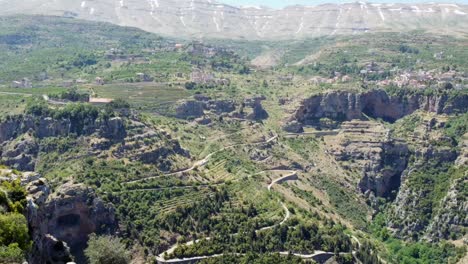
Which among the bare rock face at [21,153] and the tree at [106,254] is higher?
the tree at [106,254]

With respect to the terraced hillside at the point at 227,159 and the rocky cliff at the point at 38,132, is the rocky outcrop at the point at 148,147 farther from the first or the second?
the rocky cliff at the point at 38,132

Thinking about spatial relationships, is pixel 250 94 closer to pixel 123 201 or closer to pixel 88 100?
pixel 88 100

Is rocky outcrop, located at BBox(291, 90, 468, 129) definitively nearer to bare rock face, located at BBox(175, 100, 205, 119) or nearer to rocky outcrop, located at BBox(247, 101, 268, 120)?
rocky outcrop, located at BBox(247, 101, 268, 120)

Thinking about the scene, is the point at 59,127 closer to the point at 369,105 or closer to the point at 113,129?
the point at 113,129

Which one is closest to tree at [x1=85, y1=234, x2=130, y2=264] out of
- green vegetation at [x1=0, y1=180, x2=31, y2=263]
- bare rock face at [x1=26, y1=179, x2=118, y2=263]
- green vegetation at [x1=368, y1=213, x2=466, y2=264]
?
green vegetation at [x1=0, y1=180, x2=31, y2=263]

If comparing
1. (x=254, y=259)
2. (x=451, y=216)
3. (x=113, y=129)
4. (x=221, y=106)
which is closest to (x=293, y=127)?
(x=221, y=106)

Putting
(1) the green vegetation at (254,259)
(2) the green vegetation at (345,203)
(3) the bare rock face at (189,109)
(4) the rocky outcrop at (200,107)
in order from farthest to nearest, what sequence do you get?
(4) the rocky outcrop at (200,107), (3) the bare rock face at (189,109), (2) the green vegetation at (345,203), (1) the green vegetation at (254,259)

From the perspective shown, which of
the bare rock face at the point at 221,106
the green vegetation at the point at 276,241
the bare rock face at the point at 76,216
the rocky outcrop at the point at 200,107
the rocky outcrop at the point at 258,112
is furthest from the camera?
the rocky outcrop at the point at 258,112

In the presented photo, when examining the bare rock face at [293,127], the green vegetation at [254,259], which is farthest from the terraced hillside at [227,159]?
the bare rock face at [293,127]
